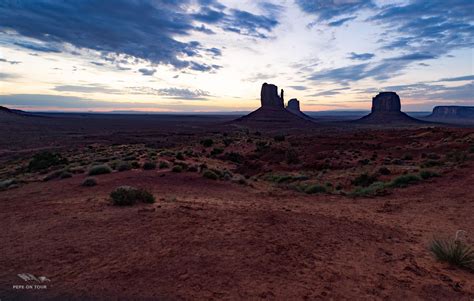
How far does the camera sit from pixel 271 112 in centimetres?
12812

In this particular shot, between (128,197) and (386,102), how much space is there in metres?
166

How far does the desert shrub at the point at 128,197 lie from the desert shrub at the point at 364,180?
10460 millimetres

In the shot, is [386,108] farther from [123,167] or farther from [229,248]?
[229,248]

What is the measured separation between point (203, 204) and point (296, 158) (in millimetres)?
16495

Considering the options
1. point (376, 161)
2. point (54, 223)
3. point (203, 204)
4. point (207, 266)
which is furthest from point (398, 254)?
point (376, 161)

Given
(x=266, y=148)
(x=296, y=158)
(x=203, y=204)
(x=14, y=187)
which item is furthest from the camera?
(x=266, y=148)

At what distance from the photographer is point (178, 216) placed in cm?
830

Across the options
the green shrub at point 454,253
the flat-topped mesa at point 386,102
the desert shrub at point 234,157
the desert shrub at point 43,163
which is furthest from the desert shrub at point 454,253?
the flat-topped mesa at point 386,102

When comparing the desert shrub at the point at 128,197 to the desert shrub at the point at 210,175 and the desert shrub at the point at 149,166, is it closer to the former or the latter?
the desert shrub at the point at 210,175

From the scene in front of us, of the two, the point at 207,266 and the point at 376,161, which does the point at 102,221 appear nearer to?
the point at 207,266

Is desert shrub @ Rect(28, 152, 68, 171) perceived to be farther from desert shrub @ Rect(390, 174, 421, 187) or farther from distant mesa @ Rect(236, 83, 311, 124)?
distant mesa @ Rect(236, 83, 311, 124)

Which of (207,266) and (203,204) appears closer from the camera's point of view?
(207,266)

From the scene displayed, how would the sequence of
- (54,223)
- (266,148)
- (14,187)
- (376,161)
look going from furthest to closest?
(266,148)
(376,161)
(14,187)
(54,223)

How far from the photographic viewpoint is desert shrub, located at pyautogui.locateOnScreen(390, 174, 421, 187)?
14.0 m
